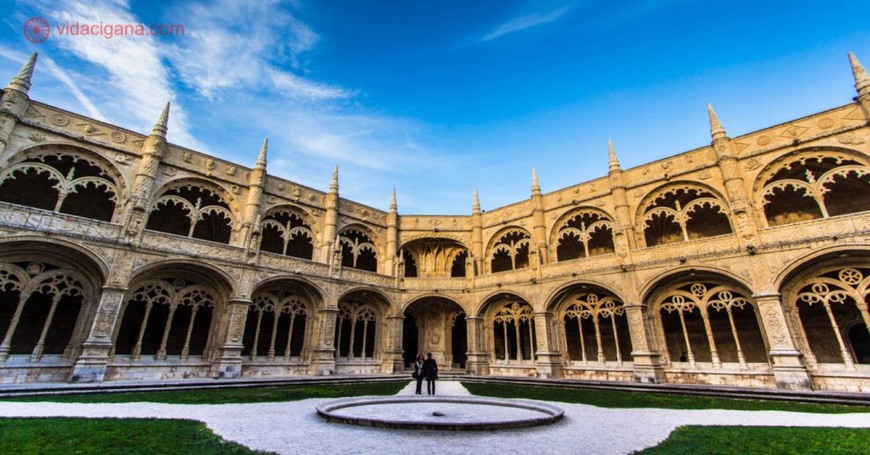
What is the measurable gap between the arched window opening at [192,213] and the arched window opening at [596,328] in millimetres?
18440

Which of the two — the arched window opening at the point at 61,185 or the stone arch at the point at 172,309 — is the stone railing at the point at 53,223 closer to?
the arched window opening at the point at 61,185

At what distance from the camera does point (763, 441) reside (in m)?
6.14

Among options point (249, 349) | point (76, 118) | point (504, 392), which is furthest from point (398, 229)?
point (76, 118)

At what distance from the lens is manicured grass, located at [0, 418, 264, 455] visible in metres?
5.06

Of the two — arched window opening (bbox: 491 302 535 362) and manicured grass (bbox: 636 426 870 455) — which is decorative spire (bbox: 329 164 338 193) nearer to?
arched window opening (bbox: 491 302 535 362)

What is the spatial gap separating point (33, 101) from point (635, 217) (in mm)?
26604

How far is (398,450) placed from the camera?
524 centimetres

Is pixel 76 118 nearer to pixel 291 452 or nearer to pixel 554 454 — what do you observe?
pixel 291 452

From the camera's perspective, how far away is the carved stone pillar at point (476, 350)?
21.9 metres

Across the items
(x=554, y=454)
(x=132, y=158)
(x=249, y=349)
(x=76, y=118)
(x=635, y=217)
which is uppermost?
(x=76, y=118)

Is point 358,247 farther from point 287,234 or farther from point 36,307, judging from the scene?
point 36,307

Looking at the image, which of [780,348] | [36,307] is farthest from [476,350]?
[36,307]

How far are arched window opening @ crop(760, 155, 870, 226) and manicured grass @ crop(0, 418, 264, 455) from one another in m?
20.4

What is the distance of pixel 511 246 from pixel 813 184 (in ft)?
44.5
